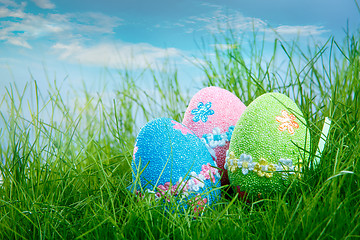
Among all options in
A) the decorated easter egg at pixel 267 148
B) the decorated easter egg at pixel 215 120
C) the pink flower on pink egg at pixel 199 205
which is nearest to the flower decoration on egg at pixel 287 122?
the decorated easter egg at pixel 267 148

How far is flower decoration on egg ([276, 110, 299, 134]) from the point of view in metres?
1.36

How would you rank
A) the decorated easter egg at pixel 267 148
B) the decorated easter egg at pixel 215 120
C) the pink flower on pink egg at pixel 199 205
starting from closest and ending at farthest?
the pink flower on pink egg at pixel 199 205 < the decorated easter egg at pixel 267 148 < the decorated easter egg at pixel 215 120

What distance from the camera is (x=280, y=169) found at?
1.35 meters

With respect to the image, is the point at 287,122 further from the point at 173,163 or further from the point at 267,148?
the point at 173,163

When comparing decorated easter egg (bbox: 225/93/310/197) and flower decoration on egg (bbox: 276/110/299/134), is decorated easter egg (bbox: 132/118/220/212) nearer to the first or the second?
decorated easter egg (bbox: 225/93/310/197)

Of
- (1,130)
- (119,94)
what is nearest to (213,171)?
(1,130)

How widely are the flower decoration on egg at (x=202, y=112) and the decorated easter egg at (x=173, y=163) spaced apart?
0.19 meters

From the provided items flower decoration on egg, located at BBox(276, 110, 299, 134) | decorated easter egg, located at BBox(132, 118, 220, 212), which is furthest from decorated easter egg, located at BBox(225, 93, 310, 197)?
decorated easter egg, located at BBox(132, 118, 220, 212)

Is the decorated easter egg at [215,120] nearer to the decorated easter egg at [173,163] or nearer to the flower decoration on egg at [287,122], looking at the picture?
the decorated easter egg at [173,163]

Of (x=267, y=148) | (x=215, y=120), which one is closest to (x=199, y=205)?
(x=267, y=148)

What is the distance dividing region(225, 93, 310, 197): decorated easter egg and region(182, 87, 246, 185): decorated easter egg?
165 mm

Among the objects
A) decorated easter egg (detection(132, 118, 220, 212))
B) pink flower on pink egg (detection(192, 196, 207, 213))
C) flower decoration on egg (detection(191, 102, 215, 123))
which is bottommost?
pink flower on pink egg (detection(192, 196, 207, 213))

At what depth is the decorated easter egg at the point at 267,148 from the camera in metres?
1.34

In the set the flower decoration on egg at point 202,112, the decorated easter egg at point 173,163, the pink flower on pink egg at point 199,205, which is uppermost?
the flower decoration on egg at point 202,112
